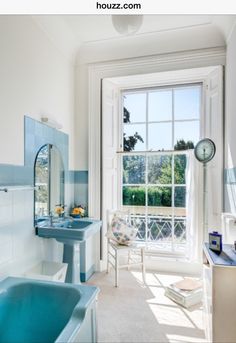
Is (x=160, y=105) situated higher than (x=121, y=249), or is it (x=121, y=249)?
(x=160, y=105)

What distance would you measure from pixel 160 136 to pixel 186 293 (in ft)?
6.40

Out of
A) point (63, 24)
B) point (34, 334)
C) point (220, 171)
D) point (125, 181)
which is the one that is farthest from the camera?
point (125, 181)

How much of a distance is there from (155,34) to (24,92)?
5.65 feet

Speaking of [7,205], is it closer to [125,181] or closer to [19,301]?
[19,301]

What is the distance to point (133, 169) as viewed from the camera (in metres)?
3.32

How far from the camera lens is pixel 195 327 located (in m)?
1.95

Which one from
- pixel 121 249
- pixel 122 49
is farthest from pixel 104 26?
pixel 121 249

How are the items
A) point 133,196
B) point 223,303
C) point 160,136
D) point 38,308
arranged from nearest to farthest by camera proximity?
point 223,303 → point 38,308 → point 160,136 → point 133,196

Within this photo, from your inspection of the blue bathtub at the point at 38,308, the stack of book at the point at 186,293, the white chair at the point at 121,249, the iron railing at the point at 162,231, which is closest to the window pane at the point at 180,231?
the iron railing at the point at 162,231

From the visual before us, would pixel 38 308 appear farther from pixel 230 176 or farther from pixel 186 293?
pixel 230 176

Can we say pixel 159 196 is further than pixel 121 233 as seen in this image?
Yes

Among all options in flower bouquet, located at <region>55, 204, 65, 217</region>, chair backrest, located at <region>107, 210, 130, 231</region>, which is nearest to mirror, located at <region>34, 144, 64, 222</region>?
flower bouquet, located at <region>55, 204, 65, 217</region>

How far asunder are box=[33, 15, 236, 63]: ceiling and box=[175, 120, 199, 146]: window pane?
103 cm

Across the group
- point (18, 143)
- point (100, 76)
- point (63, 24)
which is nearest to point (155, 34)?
point (100, 76)
